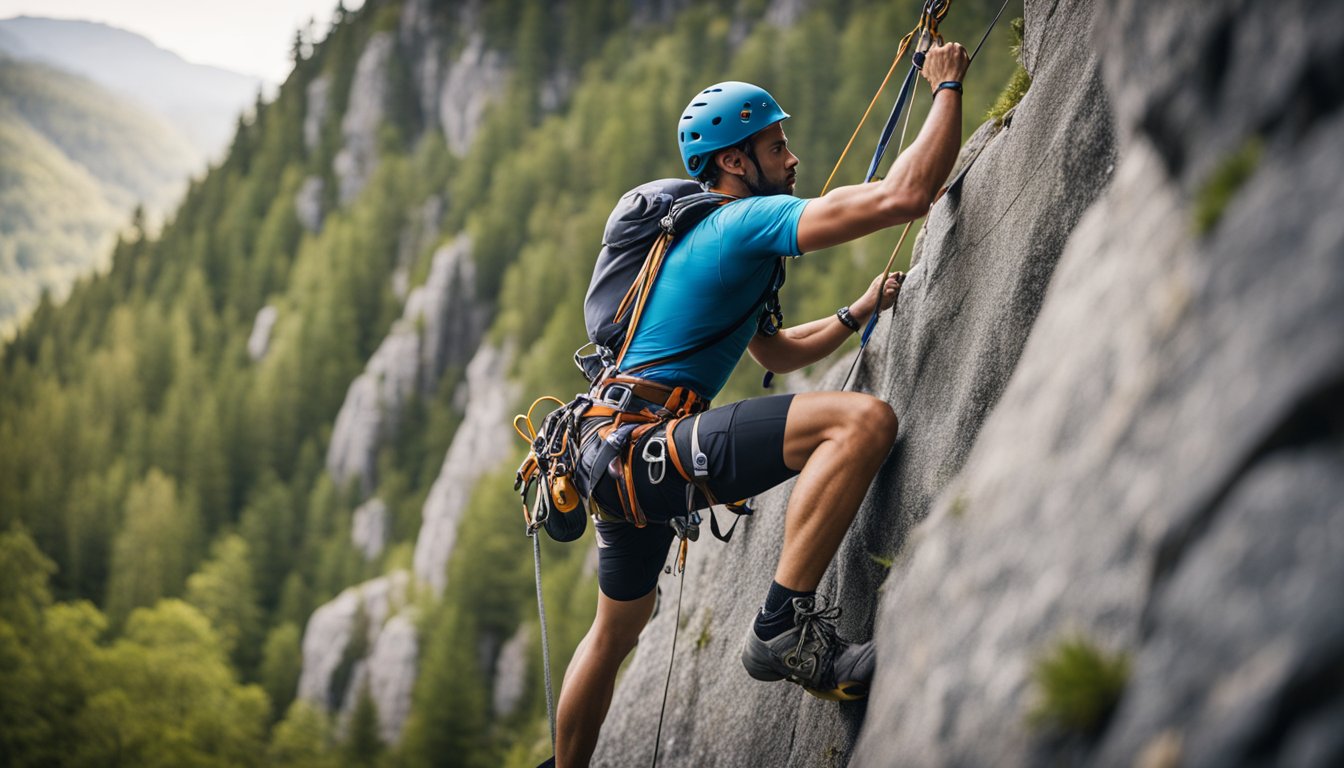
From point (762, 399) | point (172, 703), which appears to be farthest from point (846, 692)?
point (172, 703)

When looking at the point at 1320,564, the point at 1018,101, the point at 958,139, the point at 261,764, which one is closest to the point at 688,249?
the point at 958,139

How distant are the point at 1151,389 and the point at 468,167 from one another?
103 m

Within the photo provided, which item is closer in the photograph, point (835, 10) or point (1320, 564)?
point (1320, 564)

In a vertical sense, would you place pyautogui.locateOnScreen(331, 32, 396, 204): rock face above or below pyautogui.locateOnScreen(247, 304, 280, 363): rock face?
above

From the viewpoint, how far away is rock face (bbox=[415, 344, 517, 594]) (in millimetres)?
69062

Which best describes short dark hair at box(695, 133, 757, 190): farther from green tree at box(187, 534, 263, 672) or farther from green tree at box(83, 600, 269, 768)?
green tree at box(187, 534, 263, 672)

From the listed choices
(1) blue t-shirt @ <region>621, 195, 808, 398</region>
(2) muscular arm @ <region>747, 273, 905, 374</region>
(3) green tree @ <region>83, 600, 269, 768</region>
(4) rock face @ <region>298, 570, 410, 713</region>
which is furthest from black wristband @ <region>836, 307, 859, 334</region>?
(4) rock face @ <region>298, 570, 410, 713</region>

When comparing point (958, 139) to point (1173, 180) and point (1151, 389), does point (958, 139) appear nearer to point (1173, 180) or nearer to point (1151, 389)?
point (1173, 180)

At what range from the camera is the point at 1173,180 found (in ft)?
10.6

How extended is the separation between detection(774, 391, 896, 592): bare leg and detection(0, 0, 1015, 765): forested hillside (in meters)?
47.6

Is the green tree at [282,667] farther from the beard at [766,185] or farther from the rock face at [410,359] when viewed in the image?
the beard at [766,185]

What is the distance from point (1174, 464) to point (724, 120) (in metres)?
3.94

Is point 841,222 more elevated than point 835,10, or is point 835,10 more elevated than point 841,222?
point 835,10

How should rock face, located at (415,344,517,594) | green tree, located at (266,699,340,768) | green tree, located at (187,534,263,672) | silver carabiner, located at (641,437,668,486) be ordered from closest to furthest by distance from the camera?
silver carabiner, located at (641,437,668,486) < green tree, located at (266,699,340,768) < rock face, located at (415,344,517,594) < green tree, located at (187,534,263,672)
